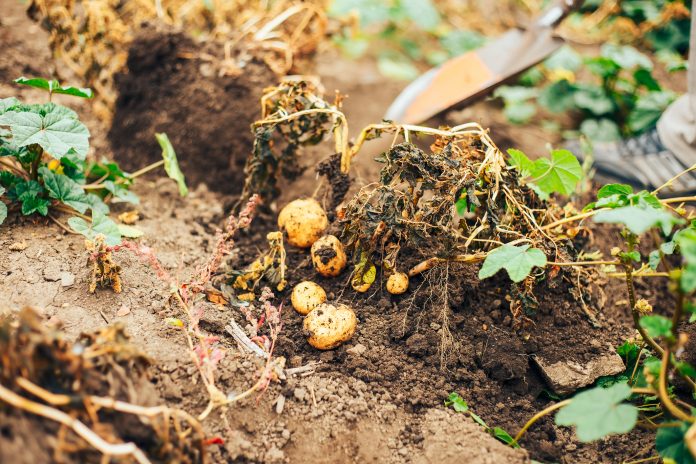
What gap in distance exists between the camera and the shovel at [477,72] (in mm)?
3234

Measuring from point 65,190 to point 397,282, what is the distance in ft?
4.76

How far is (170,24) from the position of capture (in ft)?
10.3

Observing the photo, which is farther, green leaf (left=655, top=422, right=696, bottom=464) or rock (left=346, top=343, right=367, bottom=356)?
rock (left=346, top=343, right=367, bottom=356)

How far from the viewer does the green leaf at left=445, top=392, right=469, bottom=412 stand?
1933mm

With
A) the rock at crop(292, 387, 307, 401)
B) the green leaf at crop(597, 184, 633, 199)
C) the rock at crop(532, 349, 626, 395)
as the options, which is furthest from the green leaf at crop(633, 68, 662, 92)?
the rock at crop(292, 387, 307, 401)

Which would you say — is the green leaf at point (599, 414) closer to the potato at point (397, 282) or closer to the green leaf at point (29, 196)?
the potato at point (397, 282)

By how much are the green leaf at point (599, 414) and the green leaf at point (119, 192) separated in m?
2.03

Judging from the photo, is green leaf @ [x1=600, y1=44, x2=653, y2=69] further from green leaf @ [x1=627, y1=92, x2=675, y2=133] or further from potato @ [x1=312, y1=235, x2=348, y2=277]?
potato @ [x1=312, y1=235, x2=348, y2=277]

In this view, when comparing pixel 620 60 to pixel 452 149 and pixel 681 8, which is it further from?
pixel 452 149

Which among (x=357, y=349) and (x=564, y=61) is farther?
(x=564, y=61)

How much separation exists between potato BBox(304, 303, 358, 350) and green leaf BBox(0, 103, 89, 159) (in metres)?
1.11

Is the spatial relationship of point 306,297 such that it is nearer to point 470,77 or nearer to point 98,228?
point 98,228

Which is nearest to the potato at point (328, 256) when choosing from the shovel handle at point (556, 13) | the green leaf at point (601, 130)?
the shovel handle at point (556, 13)

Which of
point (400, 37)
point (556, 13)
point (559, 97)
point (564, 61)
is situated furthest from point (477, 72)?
point (400, 37)
